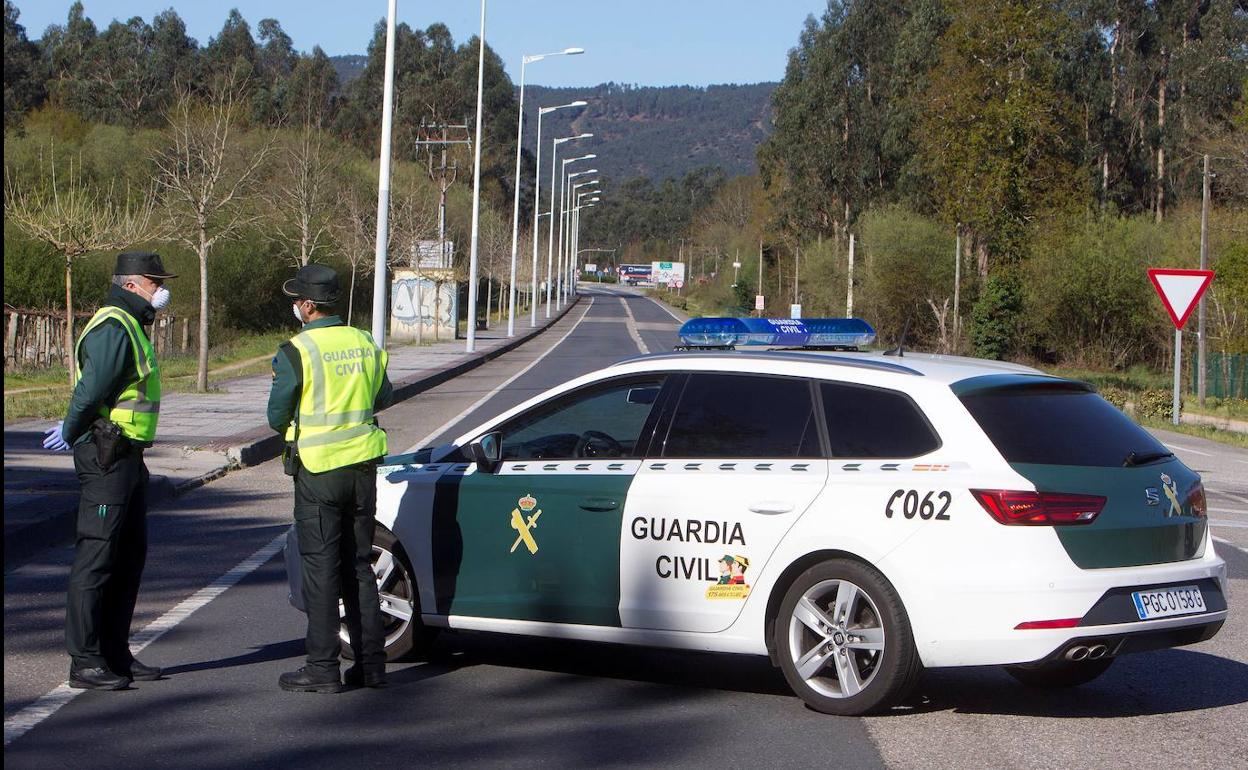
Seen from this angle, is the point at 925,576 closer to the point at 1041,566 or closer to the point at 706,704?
the point at 1041,566

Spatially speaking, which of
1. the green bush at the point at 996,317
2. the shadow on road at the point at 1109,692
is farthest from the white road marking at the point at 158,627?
the green bush at the point at 996,317

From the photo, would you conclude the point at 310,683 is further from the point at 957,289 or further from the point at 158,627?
the point at 957,289

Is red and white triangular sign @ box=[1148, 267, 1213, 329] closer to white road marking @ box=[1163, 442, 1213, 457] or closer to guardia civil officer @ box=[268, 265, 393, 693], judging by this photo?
white road marking @ box=[1163, 442, 1213, 457]

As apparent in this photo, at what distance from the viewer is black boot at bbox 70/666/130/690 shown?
625 centimetres

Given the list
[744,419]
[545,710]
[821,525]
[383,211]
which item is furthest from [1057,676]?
[383,211]

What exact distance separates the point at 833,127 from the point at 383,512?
67591mm

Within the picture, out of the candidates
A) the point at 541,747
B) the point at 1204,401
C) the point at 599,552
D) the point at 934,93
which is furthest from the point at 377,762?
the point at 934,93

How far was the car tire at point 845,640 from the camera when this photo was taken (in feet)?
19.2

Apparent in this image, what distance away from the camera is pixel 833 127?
237 ft

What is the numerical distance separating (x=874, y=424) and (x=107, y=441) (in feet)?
10.8

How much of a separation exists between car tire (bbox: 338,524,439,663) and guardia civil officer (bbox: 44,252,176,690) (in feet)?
3.53

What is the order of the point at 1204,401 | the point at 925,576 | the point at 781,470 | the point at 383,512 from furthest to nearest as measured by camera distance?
the point at 1204,401
the point at 383,512
the point at 781,470
the point at 925,576

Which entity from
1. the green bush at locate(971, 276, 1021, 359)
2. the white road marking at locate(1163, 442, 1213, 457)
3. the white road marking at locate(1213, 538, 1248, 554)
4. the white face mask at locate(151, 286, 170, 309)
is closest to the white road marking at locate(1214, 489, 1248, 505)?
the white road marking at locate(1213, 538, 1248, 554)

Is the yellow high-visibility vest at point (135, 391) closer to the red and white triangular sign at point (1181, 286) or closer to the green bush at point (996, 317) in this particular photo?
the red and white triangular sign at point (1181, 286)
